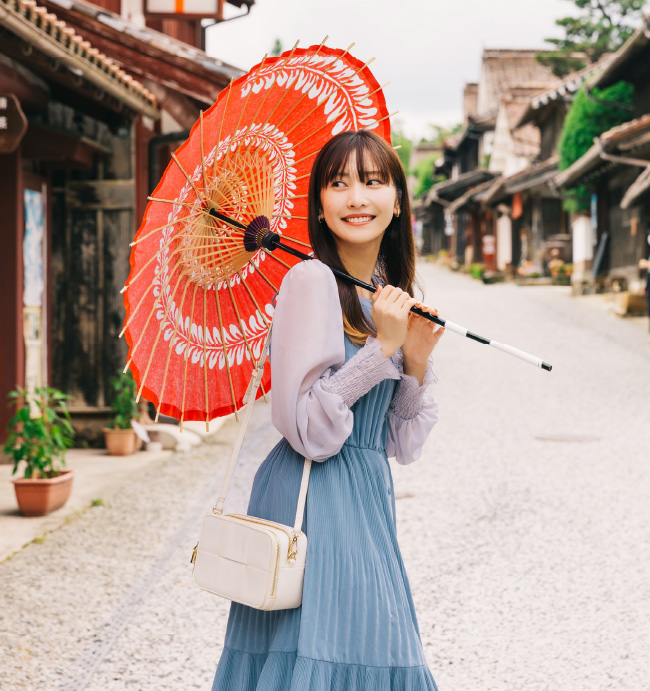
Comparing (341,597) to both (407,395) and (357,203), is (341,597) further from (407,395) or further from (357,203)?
(357,203)

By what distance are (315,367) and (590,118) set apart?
79.0 ft

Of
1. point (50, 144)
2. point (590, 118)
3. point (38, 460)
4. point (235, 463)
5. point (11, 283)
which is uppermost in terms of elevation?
point (590, 118)

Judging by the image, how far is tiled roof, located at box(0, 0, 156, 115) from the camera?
5695mm

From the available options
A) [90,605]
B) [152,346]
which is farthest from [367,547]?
[90,605]

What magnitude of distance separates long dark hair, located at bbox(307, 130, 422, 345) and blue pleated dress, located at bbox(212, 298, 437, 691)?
61 mm

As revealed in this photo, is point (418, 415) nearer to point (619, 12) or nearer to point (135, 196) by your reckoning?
point (135, 196)

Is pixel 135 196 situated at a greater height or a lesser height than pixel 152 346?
greater

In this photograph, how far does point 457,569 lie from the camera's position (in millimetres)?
5438

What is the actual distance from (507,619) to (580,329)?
14785mm

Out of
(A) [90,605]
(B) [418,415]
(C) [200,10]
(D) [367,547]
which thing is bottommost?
(A) [90,605]

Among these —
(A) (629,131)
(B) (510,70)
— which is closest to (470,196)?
(B) (510,70)

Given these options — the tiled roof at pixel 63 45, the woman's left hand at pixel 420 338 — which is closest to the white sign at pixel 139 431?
the tiled roof at pixel 63 45

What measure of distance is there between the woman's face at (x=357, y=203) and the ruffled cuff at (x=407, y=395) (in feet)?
1.09

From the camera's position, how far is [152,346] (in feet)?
9.02
